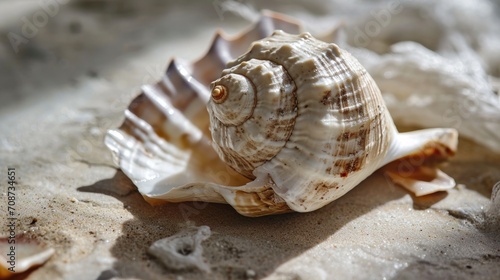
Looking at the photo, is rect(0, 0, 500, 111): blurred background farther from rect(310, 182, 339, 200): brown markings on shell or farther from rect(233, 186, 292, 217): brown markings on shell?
rect(310, 182, 339, 200): brown markings on shell

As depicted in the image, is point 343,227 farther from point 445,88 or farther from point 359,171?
point 445,88

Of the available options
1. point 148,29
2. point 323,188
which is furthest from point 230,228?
point 148,29

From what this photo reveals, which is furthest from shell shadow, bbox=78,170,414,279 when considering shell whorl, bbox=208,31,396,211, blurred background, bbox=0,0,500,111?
blurred background, bbox=0,0,500,111

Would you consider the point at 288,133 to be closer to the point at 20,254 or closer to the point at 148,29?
the point at 20,254

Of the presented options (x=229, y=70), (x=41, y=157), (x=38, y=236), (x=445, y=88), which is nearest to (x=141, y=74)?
(x=41, y=157)

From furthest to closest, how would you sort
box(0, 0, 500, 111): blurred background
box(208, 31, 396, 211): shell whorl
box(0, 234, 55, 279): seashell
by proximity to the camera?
box(0, 0, 500, 111): blurred background < box(208, 31, 396, 211): shell whorl < box(0, 234, 55, 279): seashell

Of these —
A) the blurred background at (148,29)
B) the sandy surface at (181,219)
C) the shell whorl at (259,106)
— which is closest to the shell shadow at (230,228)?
the sandy surface at (181,219)
